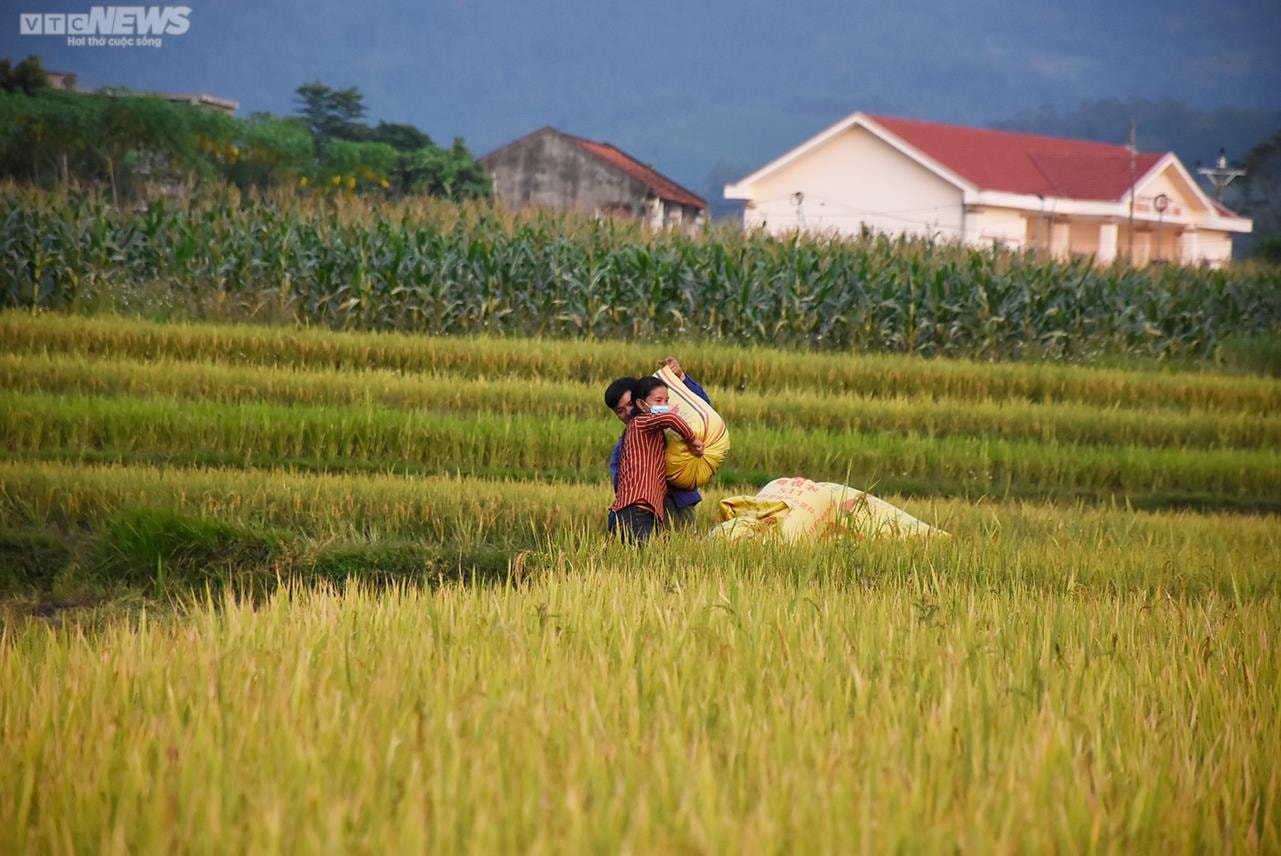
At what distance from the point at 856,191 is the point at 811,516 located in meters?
31.7

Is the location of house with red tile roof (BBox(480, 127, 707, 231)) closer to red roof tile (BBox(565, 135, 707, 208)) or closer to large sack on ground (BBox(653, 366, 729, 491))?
red roof tile (BBox(565, 135, 707, 208))

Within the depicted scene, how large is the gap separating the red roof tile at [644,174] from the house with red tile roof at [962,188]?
6.61 m

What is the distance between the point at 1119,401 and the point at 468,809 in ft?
40.7

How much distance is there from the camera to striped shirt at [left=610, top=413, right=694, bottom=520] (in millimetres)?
6246

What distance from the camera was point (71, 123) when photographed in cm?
3650

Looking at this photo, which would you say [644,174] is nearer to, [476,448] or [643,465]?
[476,448]

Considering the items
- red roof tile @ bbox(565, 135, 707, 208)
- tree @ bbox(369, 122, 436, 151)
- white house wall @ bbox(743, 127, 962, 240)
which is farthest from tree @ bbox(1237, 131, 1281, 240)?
tree @ bbox(369, 122, 436, 151)

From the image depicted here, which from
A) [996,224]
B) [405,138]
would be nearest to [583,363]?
[996,224]

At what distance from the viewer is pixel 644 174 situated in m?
45.8

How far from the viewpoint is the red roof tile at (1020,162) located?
36.6m

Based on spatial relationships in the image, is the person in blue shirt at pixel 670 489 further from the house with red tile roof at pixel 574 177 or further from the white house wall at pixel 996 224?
the house with red tile roof at pixel 574 177

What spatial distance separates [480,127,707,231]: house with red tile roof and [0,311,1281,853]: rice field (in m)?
36.7

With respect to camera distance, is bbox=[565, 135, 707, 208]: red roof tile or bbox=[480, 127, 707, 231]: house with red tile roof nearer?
bbox=[480, 127, 707, 231]: house with red tile roof

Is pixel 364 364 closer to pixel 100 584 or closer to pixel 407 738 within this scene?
pixel 100 584
